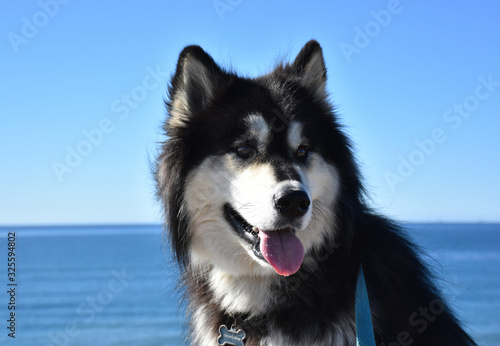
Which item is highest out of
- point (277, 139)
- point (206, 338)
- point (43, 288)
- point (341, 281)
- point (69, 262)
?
point (277, 139)

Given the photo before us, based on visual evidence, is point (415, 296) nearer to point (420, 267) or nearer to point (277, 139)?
point (420, 267)

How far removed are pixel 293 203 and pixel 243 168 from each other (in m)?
0.49

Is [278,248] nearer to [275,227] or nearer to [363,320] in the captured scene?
[275,227]

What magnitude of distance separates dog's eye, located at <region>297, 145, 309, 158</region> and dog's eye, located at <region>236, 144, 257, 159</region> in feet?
1.00

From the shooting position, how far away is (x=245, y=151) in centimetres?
349

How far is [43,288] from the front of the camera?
39.7 m

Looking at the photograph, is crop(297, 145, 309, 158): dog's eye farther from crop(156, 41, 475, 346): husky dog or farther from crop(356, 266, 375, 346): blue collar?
crop(356, 266, 375, 346): blue collar

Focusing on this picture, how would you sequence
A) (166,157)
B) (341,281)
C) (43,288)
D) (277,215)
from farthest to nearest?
1. (43,288)
2. (166,157)
3. (341,281)
4. (277,215)

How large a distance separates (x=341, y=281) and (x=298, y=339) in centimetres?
48

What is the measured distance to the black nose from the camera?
10.2ft

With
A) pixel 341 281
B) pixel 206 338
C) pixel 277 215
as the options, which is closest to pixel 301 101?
pixel 277 215

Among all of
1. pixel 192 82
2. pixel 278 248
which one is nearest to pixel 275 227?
pixel 278 248

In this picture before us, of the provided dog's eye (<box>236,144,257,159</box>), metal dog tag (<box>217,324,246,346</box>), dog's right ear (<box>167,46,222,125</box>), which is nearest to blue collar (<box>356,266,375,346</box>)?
metal dog tag (<box>217,324,246,346</box>)

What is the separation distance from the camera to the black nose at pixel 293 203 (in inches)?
122
